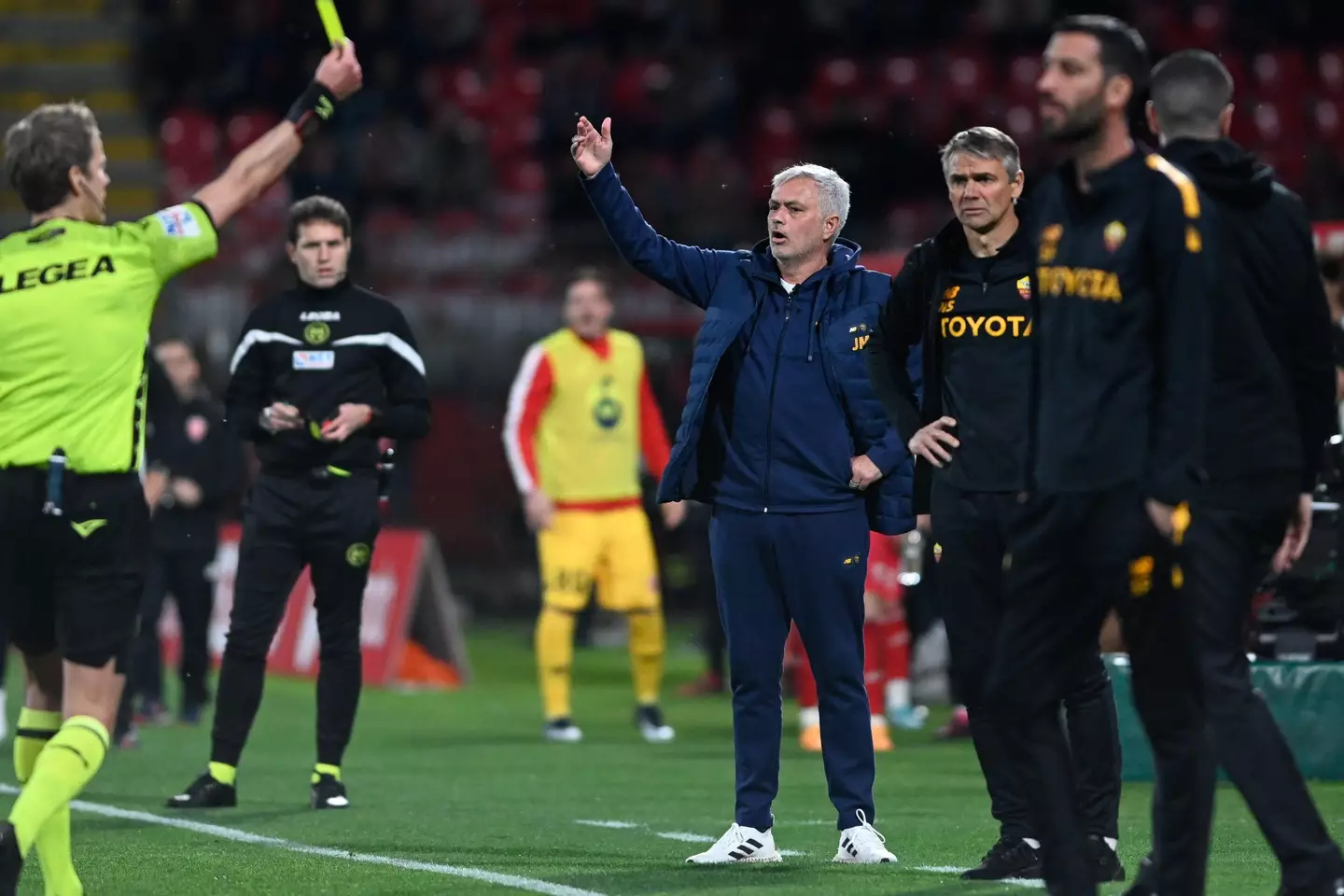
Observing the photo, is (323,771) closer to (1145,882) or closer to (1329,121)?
(1145,882)

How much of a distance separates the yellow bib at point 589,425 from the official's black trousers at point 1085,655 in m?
7.66

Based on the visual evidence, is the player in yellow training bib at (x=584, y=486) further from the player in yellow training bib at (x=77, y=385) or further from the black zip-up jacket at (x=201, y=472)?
the player in yellow training bib at (x=77, y=385)

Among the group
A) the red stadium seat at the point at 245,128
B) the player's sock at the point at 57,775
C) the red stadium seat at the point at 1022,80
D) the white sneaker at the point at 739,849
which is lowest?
the white sneaker at the point at 739,849

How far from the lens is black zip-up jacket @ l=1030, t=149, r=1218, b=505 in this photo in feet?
16.3

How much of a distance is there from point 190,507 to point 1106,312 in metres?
9.86

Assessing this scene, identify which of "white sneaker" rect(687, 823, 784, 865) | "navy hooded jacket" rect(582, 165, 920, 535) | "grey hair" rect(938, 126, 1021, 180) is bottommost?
"white sneaker" rect(687, 823, 784, 865)

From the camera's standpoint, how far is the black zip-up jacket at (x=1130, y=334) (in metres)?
4.96

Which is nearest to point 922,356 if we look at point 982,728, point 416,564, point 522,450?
point 982,728

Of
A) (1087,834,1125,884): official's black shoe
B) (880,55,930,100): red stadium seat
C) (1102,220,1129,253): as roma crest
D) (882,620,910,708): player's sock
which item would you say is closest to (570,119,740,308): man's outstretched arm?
(1087,834,1125,884): official's black shoe

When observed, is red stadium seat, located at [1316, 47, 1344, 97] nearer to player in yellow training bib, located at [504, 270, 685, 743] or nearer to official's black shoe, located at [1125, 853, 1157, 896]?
player in yellow training bib, located at [504, 270, 685, 743]

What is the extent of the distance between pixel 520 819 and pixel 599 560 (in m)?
4.39

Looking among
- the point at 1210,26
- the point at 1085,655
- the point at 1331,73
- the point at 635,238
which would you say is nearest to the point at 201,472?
the point at 635,238

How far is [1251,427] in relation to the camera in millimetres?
5559

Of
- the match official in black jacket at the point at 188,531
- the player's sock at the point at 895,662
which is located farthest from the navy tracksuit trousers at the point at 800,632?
the match official in black jacket at the point at 188,531
